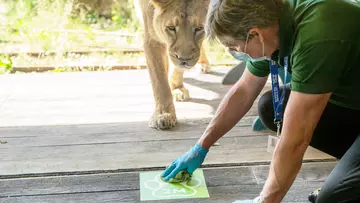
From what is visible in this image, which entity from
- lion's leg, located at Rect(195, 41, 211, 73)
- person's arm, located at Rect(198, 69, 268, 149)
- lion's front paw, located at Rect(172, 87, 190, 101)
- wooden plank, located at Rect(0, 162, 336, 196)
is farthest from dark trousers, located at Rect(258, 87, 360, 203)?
lion's leg, located at Rect(195, 41, 211, 73)

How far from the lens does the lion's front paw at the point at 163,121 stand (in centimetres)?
343

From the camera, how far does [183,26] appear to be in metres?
3.41

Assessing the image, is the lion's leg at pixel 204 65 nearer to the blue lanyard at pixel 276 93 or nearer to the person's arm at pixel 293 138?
the blue lanyard at pixel 276 93

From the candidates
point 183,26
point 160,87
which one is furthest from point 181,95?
point 183,26

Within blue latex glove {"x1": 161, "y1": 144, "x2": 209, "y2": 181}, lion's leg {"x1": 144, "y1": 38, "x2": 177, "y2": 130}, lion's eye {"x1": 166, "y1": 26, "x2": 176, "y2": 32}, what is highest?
lion's eye {"x1": 166, "y1": 26, "x2": 176, "y2": 32}

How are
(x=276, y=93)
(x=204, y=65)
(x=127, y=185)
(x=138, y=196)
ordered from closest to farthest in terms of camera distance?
(x=276, y=93)
(x=138, y=196)
(x=127, y=185)
(x=204, y=65)

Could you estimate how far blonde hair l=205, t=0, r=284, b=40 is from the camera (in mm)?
1856

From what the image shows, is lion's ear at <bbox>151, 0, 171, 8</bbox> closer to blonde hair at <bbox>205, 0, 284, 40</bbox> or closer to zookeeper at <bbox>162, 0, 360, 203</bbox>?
zookeeper at <bbox>162, 0, 360, 203</bbox>

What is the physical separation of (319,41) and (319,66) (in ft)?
0.29

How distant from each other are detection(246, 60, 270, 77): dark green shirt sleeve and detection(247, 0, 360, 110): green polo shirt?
0.39m

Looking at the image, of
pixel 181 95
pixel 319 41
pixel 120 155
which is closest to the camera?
pixel 319 41

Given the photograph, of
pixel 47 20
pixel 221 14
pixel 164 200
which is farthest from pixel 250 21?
pixel 47 20

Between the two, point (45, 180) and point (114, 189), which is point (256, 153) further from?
point (45, 180)

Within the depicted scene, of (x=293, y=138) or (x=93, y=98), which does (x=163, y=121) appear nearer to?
(x=93, y=98)
